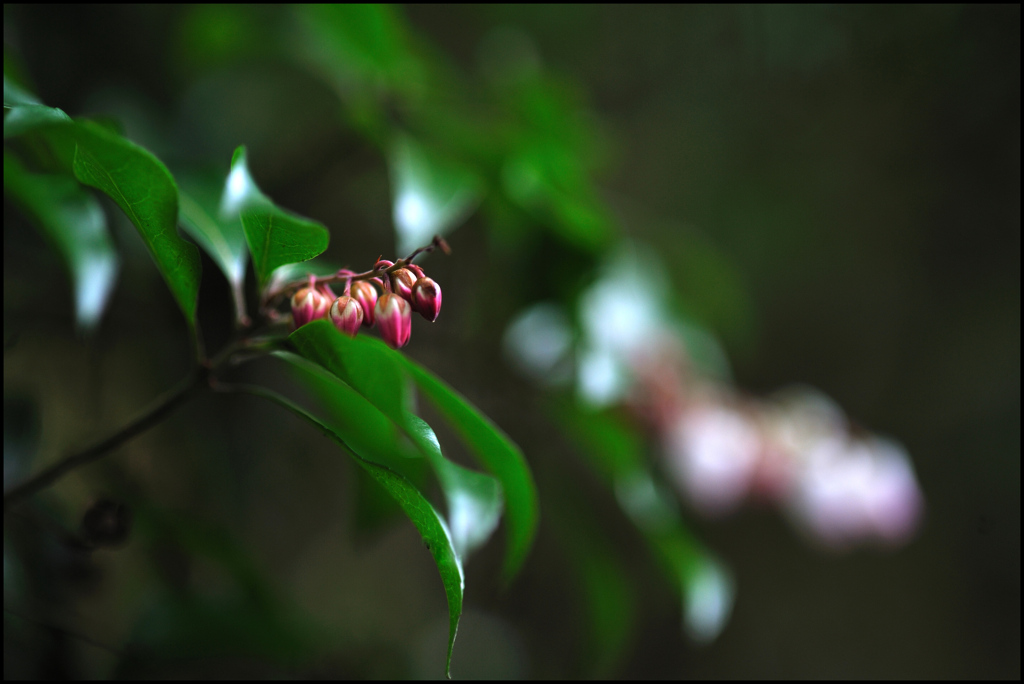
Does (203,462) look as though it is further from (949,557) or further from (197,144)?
(949,557)

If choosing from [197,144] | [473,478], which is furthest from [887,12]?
[473,478]

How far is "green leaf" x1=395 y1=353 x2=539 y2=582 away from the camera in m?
0.37

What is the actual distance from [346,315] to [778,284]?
1.94 meters

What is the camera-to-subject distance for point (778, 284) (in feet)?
6.66

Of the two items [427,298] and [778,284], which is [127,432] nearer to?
[427,298]

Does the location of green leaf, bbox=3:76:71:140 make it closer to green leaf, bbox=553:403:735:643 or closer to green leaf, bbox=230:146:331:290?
green leaf, bbox=230:146:331:290

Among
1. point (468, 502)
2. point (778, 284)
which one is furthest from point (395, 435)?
point (778, 284)

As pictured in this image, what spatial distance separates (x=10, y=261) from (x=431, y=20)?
4.55 ft

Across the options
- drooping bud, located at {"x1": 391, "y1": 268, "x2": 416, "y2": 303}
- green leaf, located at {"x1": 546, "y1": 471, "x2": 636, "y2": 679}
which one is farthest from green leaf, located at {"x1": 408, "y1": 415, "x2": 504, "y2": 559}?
green leaf, located at {"x1": 546, "y1": 471, "x2": 636, "y2": 679}

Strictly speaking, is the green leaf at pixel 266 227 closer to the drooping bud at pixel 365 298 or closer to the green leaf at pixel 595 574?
the drooping bud at pixel 365 298

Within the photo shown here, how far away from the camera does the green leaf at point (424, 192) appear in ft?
1.81

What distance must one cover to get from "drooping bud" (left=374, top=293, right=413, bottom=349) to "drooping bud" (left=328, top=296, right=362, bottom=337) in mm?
13

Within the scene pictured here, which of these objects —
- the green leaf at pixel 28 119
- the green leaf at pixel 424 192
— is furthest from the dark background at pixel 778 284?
the green leaf at pixel 28 119

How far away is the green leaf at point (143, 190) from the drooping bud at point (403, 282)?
0.38 ft
